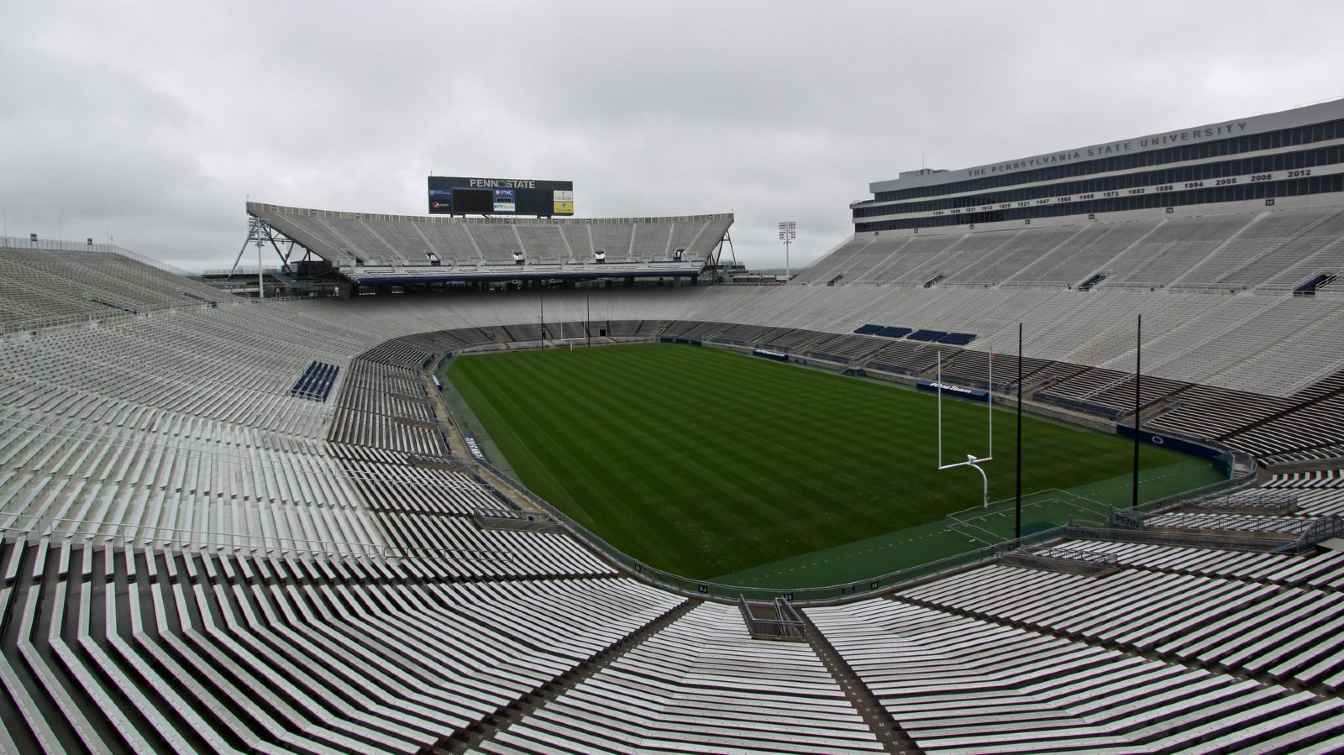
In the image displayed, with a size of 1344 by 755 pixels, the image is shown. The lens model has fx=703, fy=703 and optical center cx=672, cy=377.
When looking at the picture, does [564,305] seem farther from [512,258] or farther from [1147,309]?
[1147,309]

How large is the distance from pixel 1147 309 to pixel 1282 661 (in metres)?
39.3

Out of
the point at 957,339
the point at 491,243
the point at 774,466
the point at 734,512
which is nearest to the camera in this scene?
the point at 734,512

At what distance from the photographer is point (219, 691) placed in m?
8.59

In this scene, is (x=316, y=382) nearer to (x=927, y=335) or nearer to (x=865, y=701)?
(x=865, y=701)

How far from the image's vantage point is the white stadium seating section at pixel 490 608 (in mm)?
8328

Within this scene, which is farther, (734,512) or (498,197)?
(498,197)

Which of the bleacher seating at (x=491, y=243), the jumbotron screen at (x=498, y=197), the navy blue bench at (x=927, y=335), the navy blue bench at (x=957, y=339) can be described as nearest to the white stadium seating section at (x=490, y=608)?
the navy blue bench at (x=957, y=339)

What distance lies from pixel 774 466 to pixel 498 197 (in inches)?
2419

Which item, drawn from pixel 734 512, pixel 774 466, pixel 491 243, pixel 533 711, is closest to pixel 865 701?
pixel 533 711

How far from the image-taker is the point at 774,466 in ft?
87.9

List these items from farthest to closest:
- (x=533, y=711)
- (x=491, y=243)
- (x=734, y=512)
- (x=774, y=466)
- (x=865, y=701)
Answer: (x=491, y=243)
(x=774, y=466)
(x=734, y=512)
(x=865, y=701)
(x=533, y=711)

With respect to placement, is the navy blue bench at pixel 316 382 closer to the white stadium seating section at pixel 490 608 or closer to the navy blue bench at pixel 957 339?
the white stadium seating section at pixel 490 608

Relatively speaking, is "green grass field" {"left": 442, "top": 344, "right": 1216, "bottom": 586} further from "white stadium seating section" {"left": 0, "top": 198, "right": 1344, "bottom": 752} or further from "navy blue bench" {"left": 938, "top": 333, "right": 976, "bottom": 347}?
"navy blue bench" {"left": 938, "top": 333, "right": 976, "bottom": 347}

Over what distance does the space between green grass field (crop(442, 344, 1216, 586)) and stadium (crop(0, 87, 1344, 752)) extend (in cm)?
22
